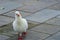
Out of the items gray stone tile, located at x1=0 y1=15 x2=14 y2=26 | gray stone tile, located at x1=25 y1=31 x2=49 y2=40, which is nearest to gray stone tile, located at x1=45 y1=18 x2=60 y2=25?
gray stone tile, located at x1=25 y1=31 x2=49 y2=40

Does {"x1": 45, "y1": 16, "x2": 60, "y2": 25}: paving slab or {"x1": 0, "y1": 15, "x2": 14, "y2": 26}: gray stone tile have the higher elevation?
{"x1": 45, "y1": 16, "x2": 60, "y2": 25}: paving slab

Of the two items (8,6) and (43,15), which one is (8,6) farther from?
(43,15)

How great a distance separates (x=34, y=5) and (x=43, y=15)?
1.46 meters

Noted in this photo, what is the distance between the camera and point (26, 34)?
6078mm

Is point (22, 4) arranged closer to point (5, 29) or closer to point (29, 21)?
point (29, 21)

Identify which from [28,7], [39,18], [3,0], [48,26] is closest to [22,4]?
[28,7]

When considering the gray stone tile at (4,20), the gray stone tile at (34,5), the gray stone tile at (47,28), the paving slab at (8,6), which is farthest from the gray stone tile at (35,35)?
the paving slab at (8,6)

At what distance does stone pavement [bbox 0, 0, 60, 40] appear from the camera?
19.9 feet

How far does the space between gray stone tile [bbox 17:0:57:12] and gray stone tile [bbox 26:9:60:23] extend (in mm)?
504

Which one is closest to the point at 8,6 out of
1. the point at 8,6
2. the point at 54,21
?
the point at 8,6

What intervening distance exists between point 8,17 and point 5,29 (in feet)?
4.02

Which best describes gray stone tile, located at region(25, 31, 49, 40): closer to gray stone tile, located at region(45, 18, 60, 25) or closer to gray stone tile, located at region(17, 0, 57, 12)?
gray stone tile, located at region(45, 18, 60, 25)

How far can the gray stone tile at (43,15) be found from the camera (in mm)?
7393

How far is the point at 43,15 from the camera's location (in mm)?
7844
